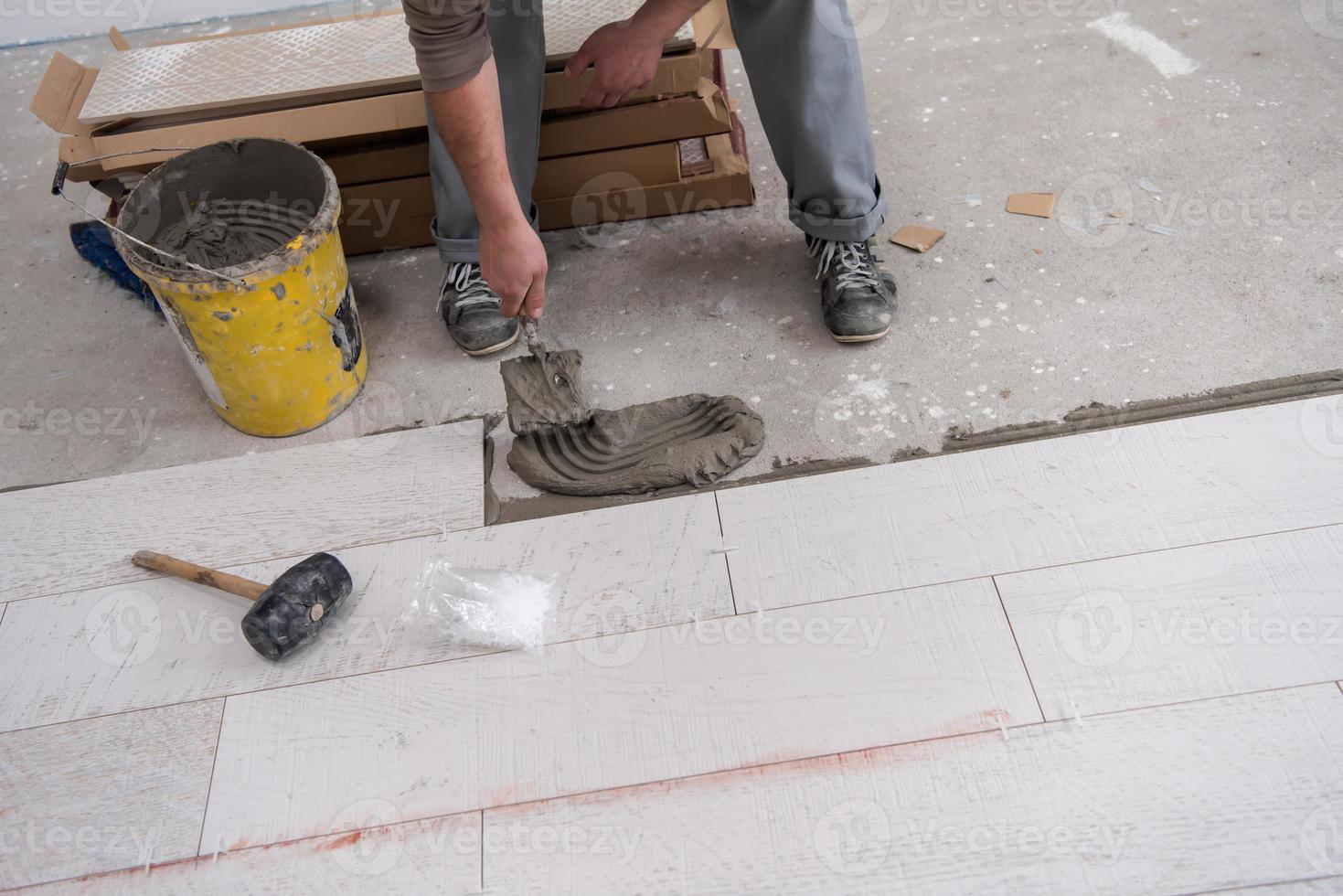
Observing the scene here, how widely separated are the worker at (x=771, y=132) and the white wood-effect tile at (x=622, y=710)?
1.96 feet

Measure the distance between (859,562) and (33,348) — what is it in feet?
6.04

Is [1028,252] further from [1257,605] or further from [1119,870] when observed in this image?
[1119,870]

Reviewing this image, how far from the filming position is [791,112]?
6.10ft

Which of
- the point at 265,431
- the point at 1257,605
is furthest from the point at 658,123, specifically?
the point at 1257,605

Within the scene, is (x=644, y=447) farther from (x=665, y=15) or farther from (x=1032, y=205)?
(x=1032, y=205)

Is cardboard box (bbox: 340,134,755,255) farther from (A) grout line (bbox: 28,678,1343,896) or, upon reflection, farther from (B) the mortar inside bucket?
(A) grout line (bbox: 28,678,1343,896)

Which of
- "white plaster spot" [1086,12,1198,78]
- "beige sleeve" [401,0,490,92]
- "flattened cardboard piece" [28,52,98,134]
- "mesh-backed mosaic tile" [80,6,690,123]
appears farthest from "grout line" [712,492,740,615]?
"white plaster spot" [1086,12,1198,78]

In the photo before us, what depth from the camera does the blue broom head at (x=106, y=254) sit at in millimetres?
2168

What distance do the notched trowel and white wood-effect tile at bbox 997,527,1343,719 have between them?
0.79m

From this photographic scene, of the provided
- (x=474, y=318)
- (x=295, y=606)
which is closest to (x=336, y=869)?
(x=295, y=606)

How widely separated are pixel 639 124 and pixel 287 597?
1226 millimetres

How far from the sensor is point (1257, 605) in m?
1.41

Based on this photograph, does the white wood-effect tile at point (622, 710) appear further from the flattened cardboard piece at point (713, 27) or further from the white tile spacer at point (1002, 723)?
the flattened cardboard piece at point (713, 27)

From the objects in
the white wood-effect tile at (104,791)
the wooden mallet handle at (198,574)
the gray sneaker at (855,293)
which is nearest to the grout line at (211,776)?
the white wood-effect tile at (104,791)
